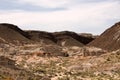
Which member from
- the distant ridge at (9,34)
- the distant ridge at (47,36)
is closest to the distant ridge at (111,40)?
the distant ridge at (47,36)

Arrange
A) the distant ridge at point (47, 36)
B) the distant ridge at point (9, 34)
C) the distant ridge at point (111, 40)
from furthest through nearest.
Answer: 1. the distant ridge at point (47, 36)
2. the distant ridge at point (9, 34)
3. the distant ridge at point (111, 40)

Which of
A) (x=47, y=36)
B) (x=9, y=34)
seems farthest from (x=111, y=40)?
(x=47, y=36)

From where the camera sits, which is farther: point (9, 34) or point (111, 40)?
Result: point (9, 34)

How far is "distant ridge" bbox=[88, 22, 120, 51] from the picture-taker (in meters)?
70.8

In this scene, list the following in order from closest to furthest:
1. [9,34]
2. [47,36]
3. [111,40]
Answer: [111,40]
[9,34]
[47,36]

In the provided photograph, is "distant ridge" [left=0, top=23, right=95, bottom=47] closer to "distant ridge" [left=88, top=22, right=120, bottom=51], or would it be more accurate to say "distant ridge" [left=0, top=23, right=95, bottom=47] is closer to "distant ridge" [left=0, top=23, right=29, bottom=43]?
"distant ridge" [left=0, top=23, right=29, bottom=43]

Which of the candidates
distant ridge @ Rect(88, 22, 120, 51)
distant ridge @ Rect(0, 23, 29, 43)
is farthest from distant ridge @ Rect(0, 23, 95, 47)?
distant ridge @ Rect(88, 22, 120, 51)

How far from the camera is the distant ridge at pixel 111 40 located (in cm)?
7076

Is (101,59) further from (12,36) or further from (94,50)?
(12,36)

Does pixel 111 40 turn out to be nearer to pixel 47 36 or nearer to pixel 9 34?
pixel 9 34

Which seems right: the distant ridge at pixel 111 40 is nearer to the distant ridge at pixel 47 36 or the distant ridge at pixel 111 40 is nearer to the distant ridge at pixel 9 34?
the distant ridge at pixel 47 36

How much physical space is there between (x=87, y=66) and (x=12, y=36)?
150ft

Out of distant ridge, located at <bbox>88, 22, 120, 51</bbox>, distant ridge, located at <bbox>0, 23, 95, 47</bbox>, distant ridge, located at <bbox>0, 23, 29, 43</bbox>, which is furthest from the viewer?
distant ridge, located at <bbox>0, 23, 95, 47</bbox>

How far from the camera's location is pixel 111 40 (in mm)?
75062
